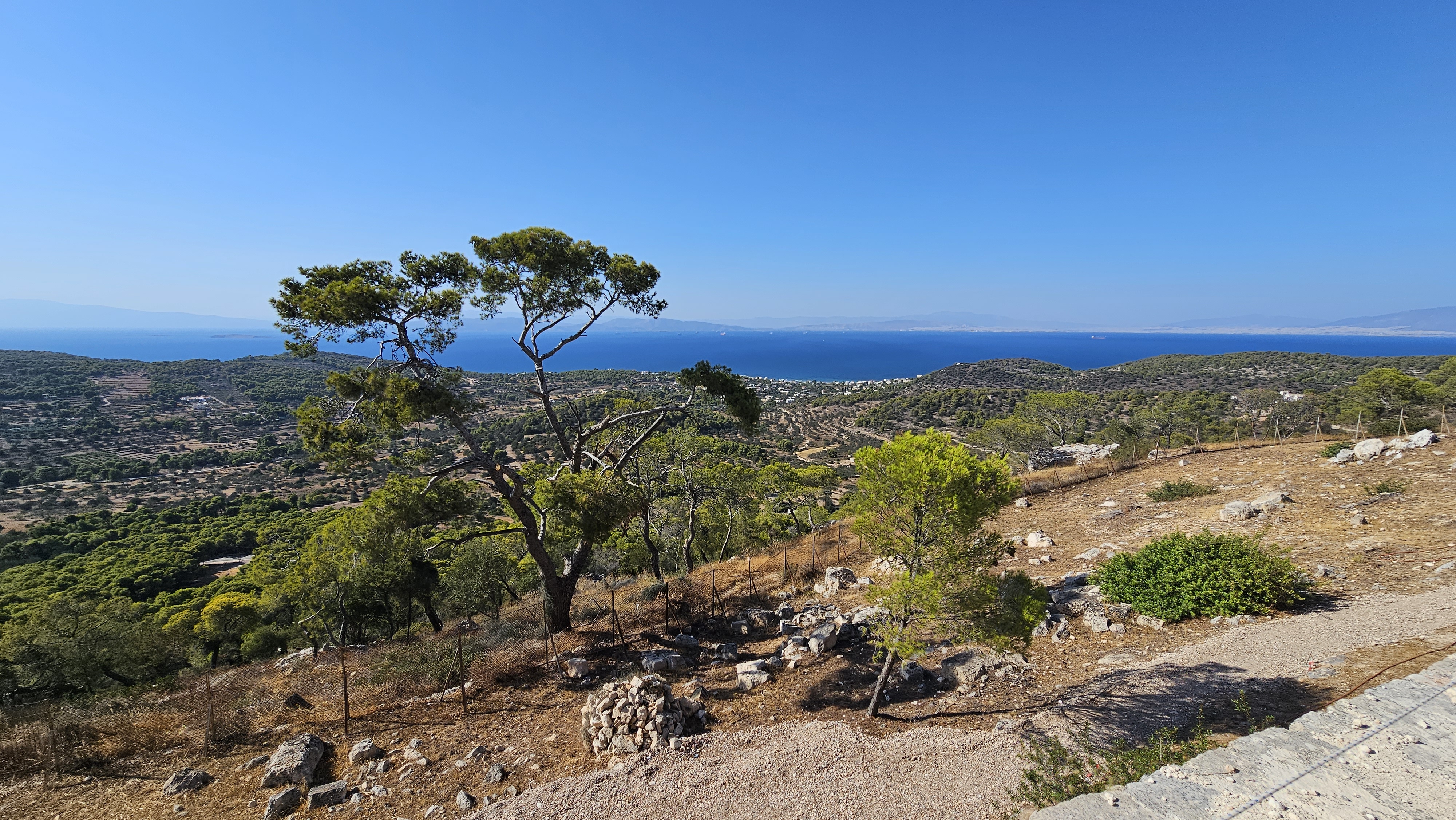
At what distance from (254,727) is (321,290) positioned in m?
7.21

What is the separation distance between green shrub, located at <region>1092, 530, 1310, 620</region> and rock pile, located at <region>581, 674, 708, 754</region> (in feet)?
29.0

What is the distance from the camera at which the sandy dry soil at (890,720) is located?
6105 millimetres

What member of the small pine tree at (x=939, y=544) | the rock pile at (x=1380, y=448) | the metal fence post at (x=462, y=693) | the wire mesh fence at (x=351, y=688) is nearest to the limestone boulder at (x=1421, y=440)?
the rock pile at (x=1380, y=448)

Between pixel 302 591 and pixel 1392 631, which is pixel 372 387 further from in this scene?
pixel 1392 631

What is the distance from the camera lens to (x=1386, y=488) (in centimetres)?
1327

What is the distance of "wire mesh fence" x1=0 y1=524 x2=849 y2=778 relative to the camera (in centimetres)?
705

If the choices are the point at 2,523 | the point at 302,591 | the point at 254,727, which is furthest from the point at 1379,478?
the point at 2,523

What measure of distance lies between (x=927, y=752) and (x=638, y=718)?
4066 mm

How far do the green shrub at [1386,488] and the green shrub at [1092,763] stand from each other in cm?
1326

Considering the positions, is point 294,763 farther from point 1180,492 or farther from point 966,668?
point 1180,492

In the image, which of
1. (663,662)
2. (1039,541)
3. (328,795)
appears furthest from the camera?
(1039,541)

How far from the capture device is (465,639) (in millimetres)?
11477

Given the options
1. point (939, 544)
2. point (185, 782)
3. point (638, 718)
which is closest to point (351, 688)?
point (185, 782)

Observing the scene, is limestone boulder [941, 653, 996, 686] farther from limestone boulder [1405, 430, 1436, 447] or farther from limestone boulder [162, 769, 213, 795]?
limestone boulder [1405, 430, 1436, 447]
